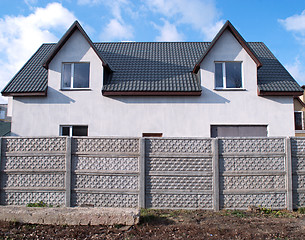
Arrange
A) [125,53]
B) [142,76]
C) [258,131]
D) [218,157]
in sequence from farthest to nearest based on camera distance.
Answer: [125,53]
[142,76]
[258,131]
[218,157]

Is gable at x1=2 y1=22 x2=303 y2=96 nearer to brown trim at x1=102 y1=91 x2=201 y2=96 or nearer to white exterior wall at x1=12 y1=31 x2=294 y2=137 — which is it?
brown trim at x1=102 y1=91 x2=201 y2=96

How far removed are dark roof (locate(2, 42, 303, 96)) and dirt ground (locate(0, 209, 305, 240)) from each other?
19.7 feet

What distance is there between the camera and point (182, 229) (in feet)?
15.8

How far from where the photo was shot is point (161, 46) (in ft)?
46.9

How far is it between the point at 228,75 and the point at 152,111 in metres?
3.75

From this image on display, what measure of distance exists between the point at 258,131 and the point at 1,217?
946cm

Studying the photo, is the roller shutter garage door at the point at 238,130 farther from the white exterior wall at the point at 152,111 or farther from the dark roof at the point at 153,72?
the dark roof at the point at 153,72

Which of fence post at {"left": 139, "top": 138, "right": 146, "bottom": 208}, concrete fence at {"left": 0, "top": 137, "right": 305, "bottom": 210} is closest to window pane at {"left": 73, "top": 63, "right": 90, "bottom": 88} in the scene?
concrete fence at {"left": 0, "top": 137, "right": 305, "bottom": 210}

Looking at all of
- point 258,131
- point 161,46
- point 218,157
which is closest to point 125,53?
point 161,46

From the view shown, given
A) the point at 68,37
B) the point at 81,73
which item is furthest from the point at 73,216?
the point at 68,37

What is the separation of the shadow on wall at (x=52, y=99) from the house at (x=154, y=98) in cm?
4

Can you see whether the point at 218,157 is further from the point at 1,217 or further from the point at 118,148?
the point at 1,217

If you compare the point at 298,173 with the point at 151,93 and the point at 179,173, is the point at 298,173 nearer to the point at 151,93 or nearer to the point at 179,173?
the point at 179,173

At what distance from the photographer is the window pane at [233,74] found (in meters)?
10.8
